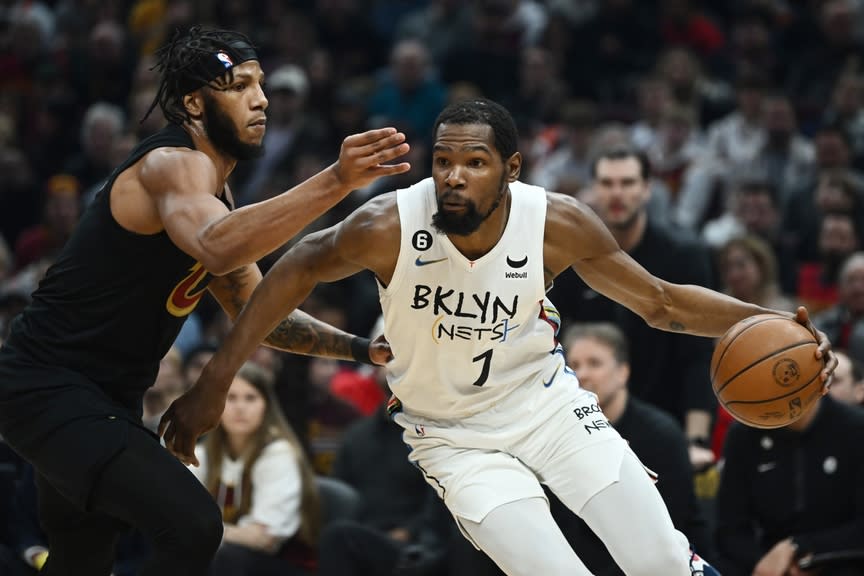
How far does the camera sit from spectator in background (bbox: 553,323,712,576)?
6.11 meters

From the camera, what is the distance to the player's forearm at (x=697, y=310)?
496 cm

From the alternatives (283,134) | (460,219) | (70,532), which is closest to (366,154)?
(460,219)

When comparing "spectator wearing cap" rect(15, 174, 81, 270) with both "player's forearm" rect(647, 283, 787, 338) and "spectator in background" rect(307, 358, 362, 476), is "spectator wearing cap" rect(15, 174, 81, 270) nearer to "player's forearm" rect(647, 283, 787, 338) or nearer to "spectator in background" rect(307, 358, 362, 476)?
"spectator in background" rect(307, 358, 362, 476)

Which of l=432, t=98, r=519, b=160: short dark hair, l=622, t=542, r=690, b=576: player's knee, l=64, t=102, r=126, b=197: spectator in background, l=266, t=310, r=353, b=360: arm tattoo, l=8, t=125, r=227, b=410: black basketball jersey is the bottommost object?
l=64, t=102, r=126, b=197: spectator in background

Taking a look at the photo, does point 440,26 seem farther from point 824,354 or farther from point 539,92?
point 824,354

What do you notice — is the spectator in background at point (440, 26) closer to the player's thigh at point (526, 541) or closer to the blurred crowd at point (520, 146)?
the blurred crowd at point (520, 146)

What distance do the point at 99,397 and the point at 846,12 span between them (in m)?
9.48

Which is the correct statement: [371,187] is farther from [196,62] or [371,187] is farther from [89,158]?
[196,62]

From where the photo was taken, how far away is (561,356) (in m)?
4.95

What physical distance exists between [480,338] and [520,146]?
700 centimetres

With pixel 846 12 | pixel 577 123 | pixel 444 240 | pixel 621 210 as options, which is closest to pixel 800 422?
pixel 621 210

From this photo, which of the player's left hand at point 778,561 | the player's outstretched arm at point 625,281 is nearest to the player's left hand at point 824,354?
the player's outstretched arm at point 625,281

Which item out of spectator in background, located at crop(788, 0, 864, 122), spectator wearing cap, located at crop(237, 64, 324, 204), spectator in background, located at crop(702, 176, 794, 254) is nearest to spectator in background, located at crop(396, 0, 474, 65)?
spectator wearing cap, located at crop(237, 64, 324, 204)

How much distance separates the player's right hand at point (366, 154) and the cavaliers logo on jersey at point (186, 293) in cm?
74
